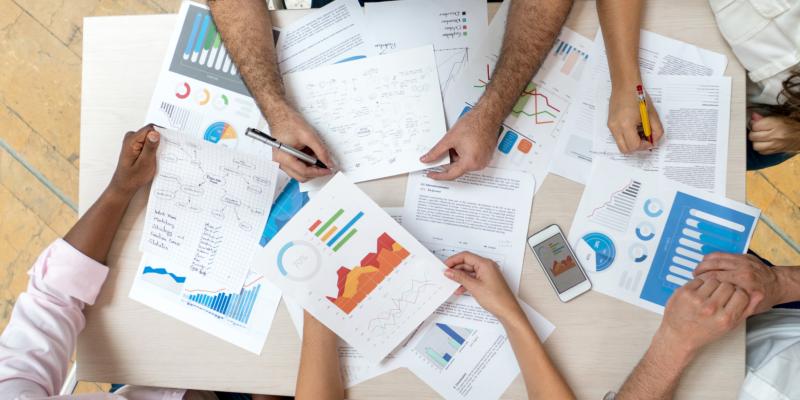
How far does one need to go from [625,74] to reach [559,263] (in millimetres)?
365

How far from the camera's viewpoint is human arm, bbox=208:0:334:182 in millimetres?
1042

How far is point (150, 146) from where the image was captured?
106 cm

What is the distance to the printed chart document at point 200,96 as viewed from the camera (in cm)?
111

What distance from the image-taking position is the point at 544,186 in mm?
1046

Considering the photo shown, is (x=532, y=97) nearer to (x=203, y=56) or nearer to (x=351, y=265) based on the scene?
(x=351, y=265)

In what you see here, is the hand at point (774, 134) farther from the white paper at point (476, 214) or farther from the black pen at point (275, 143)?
the black pen at point (275, 143)

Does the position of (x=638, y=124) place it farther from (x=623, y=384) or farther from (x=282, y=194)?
(x=282, y=194)

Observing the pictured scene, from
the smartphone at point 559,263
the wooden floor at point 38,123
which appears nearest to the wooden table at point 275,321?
the smartphone at point 559,263

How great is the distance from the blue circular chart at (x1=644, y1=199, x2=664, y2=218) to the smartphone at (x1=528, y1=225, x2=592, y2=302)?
0.52 feet

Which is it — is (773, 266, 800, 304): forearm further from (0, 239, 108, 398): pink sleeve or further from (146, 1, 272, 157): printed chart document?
(0, 239, 108, 398): pink sleeve

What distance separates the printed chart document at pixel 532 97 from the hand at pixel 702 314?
0.32 meters

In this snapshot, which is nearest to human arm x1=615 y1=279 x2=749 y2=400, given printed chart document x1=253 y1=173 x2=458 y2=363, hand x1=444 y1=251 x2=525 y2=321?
hand x1=444 y1=251 x2=525 y2=321

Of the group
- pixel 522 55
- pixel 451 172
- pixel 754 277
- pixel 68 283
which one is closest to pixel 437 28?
pixel 522 55

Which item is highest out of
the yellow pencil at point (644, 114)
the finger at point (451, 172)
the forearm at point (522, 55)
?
the forearm at point (522, 55)
